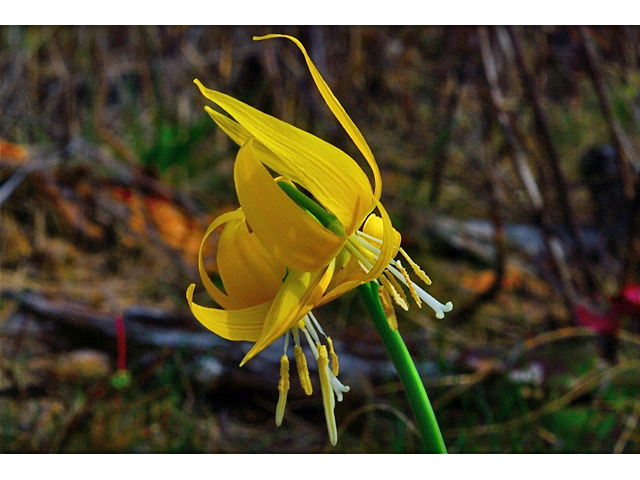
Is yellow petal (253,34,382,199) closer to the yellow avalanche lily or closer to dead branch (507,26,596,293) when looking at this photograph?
the yellow avalanche lily

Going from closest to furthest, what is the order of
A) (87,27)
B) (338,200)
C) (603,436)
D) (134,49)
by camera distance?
(338,200) < (603,436) < (87,27) < (134,49)

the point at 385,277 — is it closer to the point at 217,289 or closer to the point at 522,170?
the point at 217,289

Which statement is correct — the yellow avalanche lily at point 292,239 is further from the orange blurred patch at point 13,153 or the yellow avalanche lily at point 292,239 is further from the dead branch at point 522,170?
the orange blurred patch at point 13,153

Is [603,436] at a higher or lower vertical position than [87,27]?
lower
